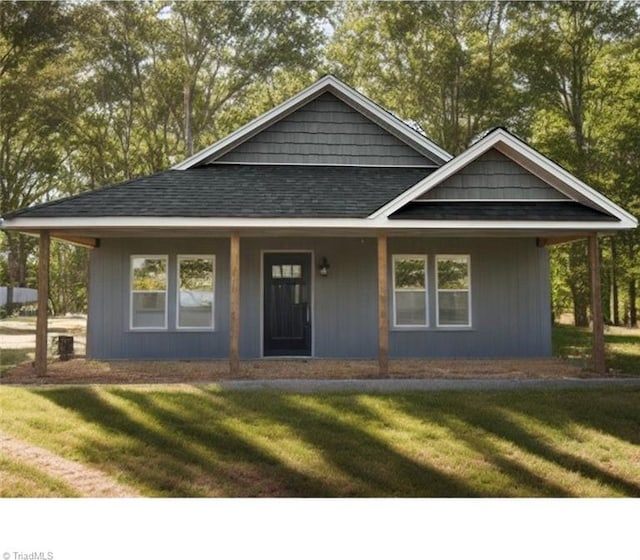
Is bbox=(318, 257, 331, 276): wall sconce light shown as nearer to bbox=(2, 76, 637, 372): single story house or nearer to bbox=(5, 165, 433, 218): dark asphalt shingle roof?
bbox=(2, 76, 637, 372): single story house

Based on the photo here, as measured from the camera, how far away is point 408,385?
7.94 metres

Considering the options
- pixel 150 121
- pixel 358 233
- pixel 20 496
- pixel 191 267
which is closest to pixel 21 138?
pixel 150 121

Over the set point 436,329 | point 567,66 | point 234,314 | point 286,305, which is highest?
point 567,66

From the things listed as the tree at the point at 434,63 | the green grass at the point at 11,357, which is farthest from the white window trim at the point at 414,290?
the green grass at the point at 11,357

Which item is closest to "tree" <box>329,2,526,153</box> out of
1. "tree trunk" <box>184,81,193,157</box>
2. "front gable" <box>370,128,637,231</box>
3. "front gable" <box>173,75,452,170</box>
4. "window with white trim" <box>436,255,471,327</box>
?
"front gable" <box>173,75,452,170</box>

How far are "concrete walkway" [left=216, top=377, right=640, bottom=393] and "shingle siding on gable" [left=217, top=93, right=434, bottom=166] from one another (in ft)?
16.7

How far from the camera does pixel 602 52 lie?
14898mm

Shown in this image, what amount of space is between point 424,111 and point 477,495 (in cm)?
1418

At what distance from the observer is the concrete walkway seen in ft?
25.5

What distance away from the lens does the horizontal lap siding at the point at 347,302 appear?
10.8 metres

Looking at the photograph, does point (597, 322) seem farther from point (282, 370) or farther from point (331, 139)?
point (331, 139)

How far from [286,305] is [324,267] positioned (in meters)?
1.02

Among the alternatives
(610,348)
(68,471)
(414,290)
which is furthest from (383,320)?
(610,348)
